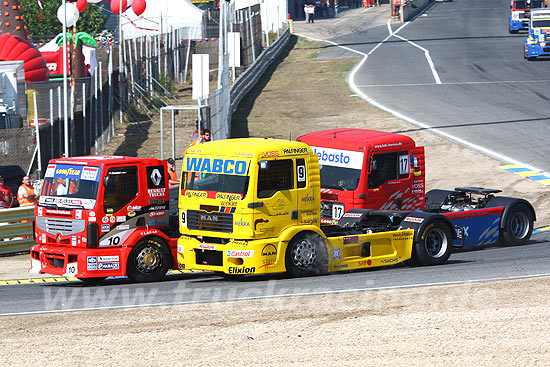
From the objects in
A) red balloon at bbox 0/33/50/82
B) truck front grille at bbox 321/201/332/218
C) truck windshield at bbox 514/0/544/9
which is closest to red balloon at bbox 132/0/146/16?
red balloon at bbox 0/33/50/82

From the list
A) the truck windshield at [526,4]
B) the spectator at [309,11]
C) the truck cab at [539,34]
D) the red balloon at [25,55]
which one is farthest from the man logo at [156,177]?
the spectator at [309,11]

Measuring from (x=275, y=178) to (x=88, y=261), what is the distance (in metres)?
3.19

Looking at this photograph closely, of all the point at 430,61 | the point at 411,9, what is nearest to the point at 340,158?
the point at 430,61

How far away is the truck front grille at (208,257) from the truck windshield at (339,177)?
11.9 feet

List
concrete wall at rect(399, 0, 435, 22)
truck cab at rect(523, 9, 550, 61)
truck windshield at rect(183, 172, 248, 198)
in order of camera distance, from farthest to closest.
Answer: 1. concrete wall at rect(399, 0, 435, 22)
2. truck cab at rect(523, 9, 550, 61)
3. truck windshield at rect(183, 172, 248, 198)

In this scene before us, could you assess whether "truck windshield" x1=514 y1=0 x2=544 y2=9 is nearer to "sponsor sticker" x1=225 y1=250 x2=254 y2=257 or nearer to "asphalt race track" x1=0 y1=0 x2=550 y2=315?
"asphalt race track" x1=0 y1=0 x2=550 y2=315

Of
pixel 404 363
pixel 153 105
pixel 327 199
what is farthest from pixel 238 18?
pixel 404 363

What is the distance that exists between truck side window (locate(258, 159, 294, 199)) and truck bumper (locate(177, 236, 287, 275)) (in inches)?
30.4

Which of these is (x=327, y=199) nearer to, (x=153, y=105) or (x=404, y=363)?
(x=404, y=363)

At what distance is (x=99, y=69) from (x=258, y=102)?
11583 millimetres

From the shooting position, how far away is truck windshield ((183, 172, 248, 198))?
45.1ft

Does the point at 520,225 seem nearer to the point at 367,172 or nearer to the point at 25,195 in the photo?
the point at 367,172

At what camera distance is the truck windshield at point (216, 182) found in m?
13.8

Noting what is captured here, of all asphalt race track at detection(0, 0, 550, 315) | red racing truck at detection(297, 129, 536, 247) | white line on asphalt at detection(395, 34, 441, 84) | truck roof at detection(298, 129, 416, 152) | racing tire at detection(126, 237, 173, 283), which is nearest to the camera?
asphalt race track at detection(0, 0, 550, 315)
